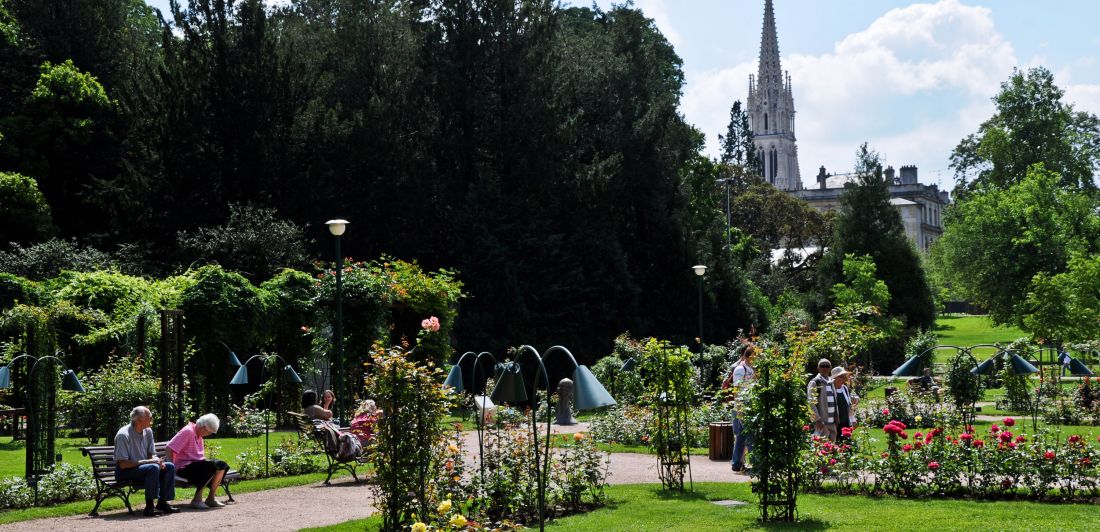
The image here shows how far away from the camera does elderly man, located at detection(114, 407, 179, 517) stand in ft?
40.6

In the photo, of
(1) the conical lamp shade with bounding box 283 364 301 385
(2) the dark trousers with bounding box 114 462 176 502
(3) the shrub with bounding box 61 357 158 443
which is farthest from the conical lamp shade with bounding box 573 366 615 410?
(1) the conical lamp shade with bounding box 283 364 301 385

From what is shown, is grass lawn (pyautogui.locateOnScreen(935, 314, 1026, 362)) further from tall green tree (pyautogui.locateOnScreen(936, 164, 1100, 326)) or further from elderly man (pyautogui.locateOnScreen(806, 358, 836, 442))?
elderly man (pyautogui.locateOnScreen(806, 358, 836, 442))

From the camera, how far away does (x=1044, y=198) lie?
1799 inches

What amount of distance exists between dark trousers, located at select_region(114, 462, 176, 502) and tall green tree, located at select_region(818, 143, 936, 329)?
132 ft

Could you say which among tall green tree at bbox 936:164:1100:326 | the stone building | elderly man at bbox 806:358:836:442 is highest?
the stone building

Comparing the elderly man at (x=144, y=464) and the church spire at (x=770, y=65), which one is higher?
the church spire at (x=770, y=65)

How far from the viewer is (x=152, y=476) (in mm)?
12398

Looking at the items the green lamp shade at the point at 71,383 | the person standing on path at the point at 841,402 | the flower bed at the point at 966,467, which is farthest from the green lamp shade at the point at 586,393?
the green lamp shade at the point at 71,383

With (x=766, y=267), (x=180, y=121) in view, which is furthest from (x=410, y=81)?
(x=766, y=267)

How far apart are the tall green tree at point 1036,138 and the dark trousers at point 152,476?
4757cm

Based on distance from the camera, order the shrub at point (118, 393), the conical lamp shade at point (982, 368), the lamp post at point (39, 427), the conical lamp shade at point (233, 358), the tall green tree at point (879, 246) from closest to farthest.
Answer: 1. the lamp post at point (39, 427)
2. the shrub at point (118, 393)
3. the conical lamp shade at point (982, 368)
4. the conical lamp shade at point (233, 358)
5. the tall green tree at point (879, 246)

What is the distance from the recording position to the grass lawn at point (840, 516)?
10.7 meters

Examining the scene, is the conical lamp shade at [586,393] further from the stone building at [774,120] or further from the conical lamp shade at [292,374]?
the stone building at [774,120]

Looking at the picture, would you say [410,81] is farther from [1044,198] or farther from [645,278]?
[1044,198]
